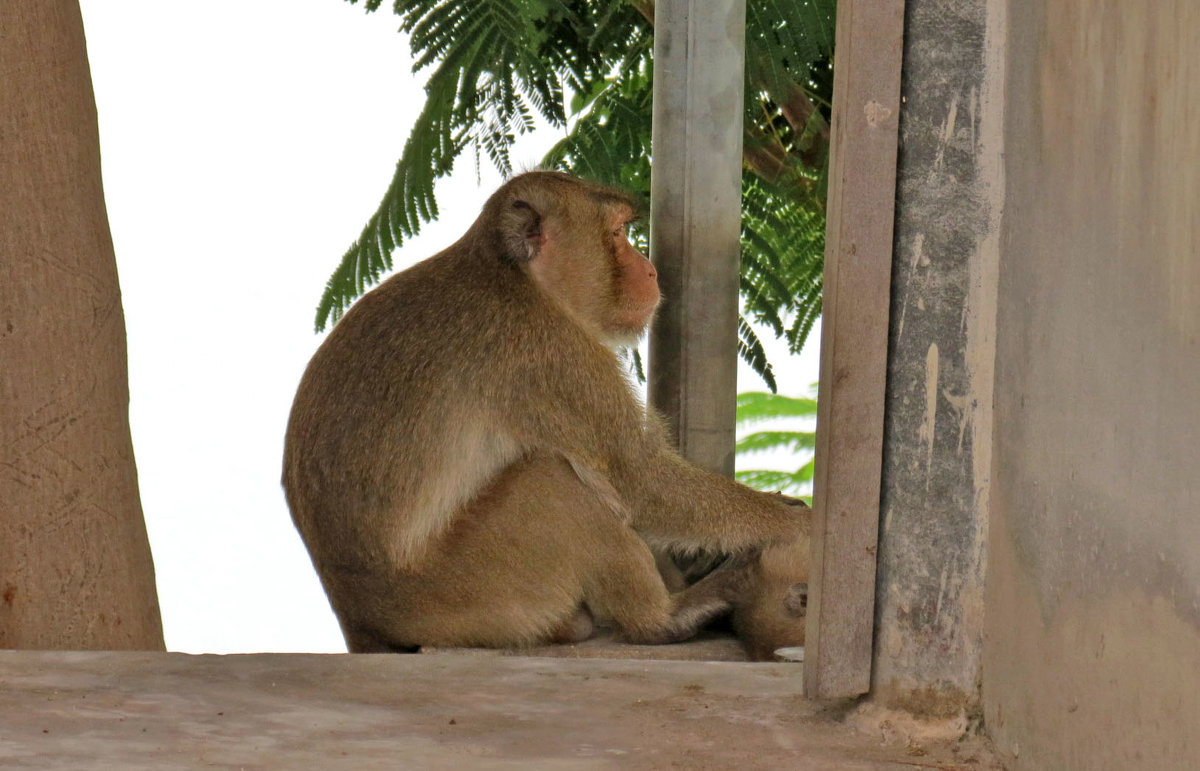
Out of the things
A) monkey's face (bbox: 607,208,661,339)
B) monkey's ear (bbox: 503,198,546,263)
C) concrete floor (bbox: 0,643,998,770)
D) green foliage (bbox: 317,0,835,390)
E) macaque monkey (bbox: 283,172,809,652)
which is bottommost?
concrete floor (bbox: 0,643,998,770)

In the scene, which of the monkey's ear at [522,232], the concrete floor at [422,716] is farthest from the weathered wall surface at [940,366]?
the monkey's ear at [522,232]

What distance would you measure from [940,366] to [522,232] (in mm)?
2170

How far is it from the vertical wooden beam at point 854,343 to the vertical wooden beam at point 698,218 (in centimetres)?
159

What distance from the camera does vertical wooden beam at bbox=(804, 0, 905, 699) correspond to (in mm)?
2818

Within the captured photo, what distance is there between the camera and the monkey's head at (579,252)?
4773mm

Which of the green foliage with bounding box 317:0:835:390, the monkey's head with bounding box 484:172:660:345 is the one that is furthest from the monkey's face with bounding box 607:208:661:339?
the green foliage with bounding box 317:0:835:390

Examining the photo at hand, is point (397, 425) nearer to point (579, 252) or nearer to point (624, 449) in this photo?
point (624, 449)

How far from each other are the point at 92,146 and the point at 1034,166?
3014 mm

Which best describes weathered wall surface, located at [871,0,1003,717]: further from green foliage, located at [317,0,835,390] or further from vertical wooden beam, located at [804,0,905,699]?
green foliage, located at [317,0,835,390]

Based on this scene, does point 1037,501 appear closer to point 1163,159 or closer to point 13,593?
point 1163,159

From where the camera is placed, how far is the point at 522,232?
4.77 metres

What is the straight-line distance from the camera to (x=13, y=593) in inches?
164

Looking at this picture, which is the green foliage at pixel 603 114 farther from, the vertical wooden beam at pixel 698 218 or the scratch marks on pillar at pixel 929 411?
the scratch marks on pillar at pixel 929 411

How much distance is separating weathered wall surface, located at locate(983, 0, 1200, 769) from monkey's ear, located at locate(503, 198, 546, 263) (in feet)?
7.22
